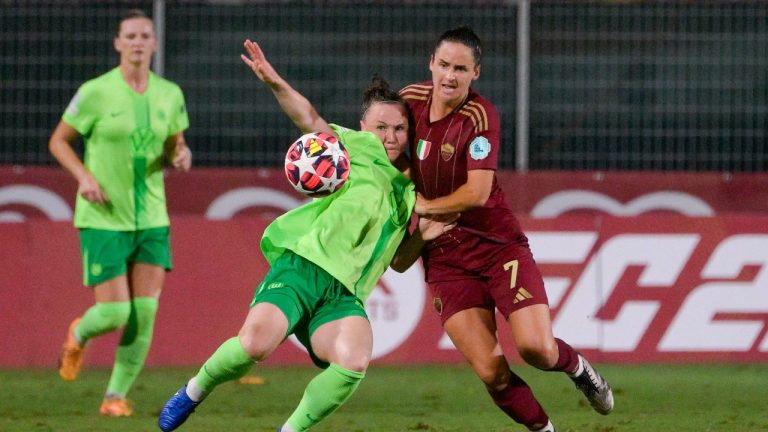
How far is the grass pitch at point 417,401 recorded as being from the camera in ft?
26.6

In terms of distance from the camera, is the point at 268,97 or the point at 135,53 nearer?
the point at 135,53

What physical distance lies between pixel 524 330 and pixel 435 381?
3.63 meters

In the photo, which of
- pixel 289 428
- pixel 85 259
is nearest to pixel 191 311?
pixel 85 259

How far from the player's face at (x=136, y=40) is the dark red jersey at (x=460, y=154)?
2.37 meters

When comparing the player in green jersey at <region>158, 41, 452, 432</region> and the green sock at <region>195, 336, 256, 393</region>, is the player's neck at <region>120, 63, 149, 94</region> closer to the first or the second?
the player in green jersey at <region>158, 41, 452, 432</region>

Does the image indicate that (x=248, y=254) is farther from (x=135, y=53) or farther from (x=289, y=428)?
(x=289, y=428)

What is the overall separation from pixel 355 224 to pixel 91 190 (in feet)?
8.97

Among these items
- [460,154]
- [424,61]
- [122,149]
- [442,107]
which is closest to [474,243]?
[460,154]

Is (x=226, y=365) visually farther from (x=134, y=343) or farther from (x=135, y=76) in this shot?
(x=135, y=76)

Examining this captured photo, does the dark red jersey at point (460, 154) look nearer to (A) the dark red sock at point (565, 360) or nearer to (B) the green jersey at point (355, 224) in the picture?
(B) the green jersey at point (355, 224)

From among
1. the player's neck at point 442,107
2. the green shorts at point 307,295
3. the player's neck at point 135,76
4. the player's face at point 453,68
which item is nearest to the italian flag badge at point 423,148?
the player's neck at point 442,107

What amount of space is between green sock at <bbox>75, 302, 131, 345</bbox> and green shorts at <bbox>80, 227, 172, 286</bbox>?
0.53 ft

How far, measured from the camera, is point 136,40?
8.80m

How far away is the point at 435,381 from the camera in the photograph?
34.0 ft
